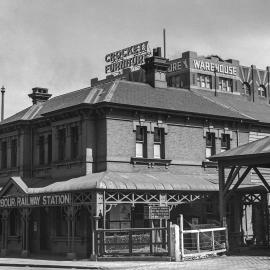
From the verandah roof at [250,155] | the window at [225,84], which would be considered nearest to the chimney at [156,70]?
the verandah roof at [250,155]

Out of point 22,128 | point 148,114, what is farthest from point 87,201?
point 22,128

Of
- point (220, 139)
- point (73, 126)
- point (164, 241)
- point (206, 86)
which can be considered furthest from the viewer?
point (206, 86)

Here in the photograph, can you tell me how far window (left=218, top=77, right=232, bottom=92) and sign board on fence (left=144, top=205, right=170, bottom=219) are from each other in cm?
6189

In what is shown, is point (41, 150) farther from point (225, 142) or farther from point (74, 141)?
point (225, 142)

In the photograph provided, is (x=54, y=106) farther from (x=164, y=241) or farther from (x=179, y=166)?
(x=164, y=241)

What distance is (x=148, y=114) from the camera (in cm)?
3167

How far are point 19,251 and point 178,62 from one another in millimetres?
57992

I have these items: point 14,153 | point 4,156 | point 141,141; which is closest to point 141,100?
point 141,141

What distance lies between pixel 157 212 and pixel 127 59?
178ft

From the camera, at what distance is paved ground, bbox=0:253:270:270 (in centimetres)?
2147

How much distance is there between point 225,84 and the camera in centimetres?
8888

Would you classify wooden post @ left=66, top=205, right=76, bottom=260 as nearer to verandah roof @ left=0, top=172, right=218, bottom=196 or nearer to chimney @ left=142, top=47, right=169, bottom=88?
verandah roof @ left=0, top=172, right=218, bottom=196

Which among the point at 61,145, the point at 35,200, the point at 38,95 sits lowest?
the point at 35,200

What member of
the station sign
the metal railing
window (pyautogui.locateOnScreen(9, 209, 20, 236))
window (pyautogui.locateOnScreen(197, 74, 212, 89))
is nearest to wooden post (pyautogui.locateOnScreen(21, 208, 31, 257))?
window (pyautogui.locateOnScreen(9, 209, 20, 236))
